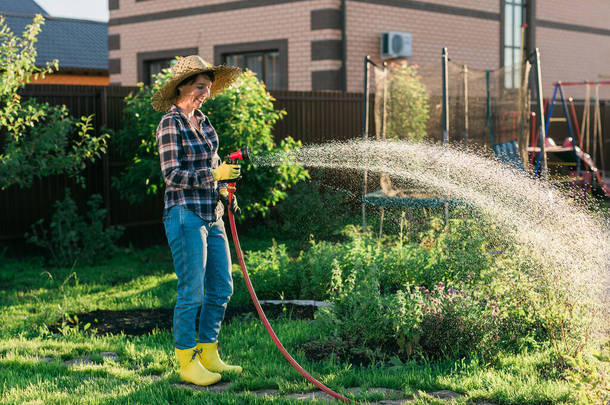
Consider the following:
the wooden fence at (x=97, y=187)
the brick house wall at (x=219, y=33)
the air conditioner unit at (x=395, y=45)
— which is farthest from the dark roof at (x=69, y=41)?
the wooden fence at (x=97, y=187)

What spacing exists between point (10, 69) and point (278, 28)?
8.46 metres

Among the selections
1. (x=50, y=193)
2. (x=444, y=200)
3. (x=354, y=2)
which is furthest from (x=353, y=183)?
(x=354, y=2)

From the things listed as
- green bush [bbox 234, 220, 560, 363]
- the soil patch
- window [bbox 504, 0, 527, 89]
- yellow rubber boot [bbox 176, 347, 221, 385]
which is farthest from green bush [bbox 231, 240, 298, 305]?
window [bbox 504, 0, 527, 89]

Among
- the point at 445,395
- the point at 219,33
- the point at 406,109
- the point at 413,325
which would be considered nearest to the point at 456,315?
the point at 413,325

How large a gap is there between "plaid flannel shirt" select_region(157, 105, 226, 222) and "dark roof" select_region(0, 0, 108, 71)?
20894 mm

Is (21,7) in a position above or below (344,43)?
above

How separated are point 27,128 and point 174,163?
521cm

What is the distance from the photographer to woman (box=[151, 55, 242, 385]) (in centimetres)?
431

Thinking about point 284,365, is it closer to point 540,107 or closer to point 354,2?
point 540,107

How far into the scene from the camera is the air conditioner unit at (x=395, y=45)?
1471 centimetres

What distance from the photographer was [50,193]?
9.36m

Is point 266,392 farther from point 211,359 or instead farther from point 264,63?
point 264,63

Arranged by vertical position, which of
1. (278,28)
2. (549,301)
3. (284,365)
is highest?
(278,28)

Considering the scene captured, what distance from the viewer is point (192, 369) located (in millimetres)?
4473
